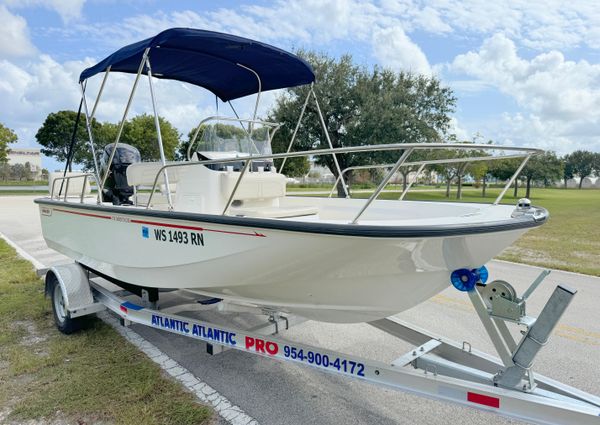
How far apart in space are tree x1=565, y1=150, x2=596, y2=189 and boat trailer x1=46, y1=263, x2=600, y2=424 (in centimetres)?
9441

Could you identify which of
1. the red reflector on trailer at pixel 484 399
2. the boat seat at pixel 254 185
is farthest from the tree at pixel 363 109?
the red reflector on trailer at pixel 484 399

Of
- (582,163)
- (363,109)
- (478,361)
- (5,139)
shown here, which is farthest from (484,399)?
(582,163)

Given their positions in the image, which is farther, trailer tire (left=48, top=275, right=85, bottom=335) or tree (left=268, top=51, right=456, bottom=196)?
tree (left=268, top=51, right=456, bottom=196)

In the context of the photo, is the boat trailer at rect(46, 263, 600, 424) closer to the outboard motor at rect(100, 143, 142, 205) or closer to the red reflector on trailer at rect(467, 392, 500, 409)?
the red reflector on trailer at rect(467, 392, 500, 409)

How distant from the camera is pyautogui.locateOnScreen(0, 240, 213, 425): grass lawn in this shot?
9.76 ft

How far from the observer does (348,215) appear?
451cm

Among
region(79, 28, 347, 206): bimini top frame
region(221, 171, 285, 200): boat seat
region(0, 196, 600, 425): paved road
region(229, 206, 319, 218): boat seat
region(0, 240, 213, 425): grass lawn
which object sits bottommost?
region(0, 196, 600, 425): paved road

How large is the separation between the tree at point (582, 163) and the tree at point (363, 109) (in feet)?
248

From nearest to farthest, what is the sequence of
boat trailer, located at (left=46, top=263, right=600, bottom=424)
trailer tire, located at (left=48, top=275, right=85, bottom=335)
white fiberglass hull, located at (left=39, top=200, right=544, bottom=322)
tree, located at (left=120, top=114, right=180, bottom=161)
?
boat trailer, located at (left=46, top=263, right=600, bottom=424), white fiberglass hull, located at (left=39, top=200, right=544, bottom=322), trailer tire, located at (left=48, top=275, right=85, bottom=335), tree, located at (left=120, top=114, right=180, bottom=161)

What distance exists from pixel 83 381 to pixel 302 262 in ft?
7.01

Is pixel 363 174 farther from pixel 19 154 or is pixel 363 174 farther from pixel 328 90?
pixel 19 154

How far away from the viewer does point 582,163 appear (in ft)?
274

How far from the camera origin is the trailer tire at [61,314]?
4.36 meters

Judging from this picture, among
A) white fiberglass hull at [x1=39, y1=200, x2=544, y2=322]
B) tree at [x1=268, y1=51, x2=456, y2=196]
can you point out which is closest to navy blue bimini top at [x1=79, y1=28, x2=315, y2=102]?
white fiberglass hull at [x1=39, y1=200, x2=544, y2=322]
